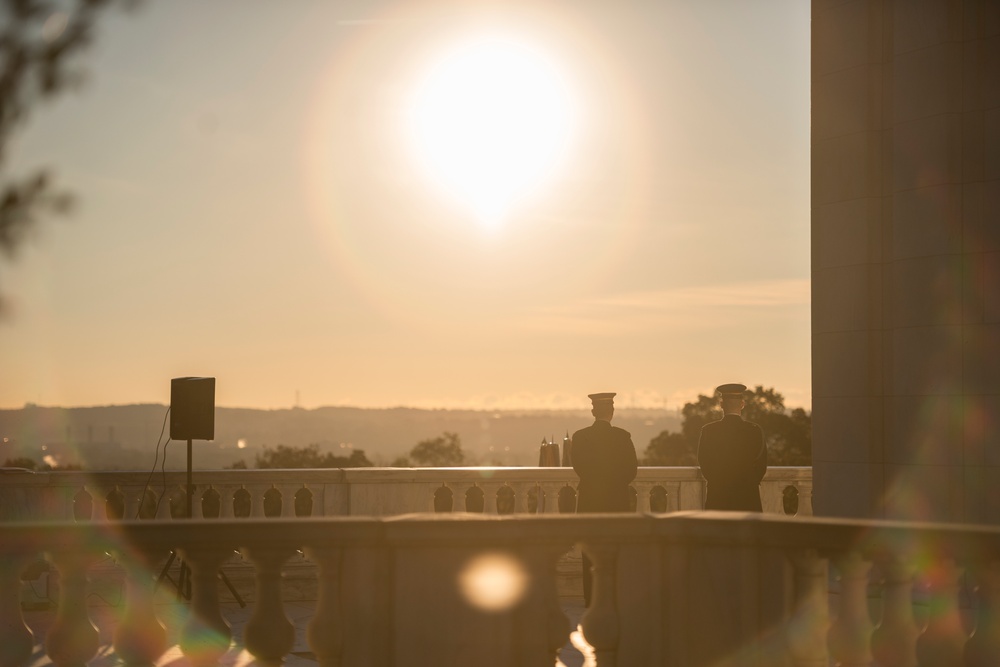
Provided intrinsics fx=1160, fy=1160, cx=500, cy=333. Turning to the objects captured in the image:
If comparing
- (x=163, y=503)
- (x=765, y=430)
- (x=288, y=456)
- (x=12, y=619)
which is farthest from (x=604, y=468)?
(x=288, y=456)

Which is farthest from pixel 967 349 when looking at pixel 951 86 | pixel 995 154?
pixel 951 86

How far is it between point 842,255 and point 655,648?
893 centimetres

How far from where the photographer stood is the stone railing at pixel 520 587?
5.37 m

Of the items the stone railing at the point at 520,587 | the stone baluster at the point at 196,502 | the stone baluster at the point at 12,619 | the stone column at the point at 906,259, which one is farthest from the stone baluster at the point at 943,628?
the stone baluster at the point at 196,502

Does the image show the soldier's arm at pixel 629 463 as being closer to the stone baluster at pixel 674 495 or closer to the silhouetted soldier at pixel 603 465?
the silhouetted soldier at pixel 603 465

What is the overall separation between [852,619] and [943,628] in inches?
15.9

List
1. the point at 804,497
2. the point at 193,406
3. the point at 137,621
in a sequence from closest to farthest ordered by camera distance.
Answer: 1. the point at 137,621
2. the point at 193,406
3. the point at 804,497

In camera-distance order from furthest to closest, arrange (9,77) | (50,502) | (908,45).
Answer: (50,502), (908,45), (9,77)

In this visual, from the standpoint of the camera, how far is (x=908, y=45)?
13.0 meters

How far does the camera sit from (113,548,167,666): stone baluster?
5449mm

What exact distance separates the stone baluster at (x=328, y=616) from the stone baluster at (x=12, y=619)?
1300mm

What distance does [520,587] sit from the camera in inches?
229

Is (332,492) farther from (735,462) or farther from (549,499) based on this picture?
(735,462)

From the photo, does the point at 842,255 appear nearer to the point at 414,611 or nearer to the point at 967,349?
the point at 967,349
